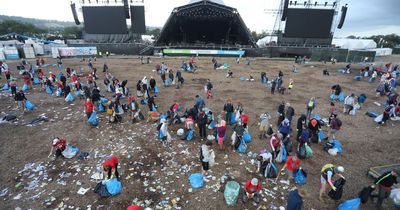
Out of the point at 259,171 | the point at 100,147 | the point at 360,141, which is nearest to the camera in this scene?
the point at 259,171

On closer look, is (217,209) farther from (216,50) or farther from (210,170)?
→ (216,50)

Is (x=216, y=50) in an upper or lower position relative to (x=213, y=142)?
upper

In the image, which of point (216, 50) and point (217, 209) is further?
point (216, 50)

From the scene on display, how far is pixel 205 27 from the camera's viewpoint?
50.8 metres

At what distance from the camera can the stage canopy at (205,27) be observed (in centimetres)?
4034

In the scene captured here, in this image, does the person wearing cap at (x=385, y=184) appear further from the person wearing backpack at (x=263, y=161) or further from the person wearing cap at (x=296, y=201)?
the person wearing backpack at (x=263, y=161)

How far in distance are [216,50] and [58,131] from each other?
110 ft

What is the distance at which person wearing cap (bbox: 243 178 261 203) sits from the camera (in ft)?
20.4

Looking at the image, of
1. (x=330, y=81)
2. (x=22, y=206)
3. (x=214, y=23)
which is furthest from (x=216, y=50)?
(x=22, y=206)

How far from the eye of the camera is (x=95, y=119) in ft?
37.1

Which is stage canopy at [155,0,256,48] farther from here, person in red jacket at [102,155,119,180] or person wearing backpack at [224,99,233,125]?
person in red jacket at [102,155,119,180]

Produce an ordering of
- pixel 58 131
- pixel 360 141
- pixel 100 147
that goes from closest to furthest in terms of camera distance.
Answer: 1. pixel 100 147
2. pixel 360 141
3. pixel 58 131

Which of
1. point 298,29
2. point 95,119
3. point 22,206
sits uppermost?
point 298,29

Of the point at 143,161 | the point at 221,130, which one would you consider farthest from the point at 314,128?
the point at 143,161
